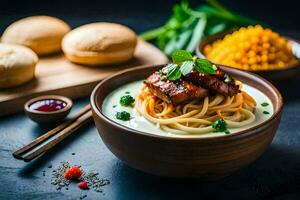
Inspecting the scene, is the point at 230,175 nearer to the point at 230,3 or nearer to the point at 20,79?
the point at 20,79

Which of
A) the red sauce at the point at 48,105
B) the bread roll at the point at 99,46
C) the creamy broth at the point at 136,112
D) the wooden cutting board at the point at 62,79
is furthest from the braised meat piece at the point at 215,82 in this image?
the bread roll at the point at 99,46

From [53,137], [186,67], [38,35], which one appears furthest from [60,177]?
[38,35]

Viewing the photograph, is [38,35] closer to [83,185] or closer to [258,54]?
[258,54]

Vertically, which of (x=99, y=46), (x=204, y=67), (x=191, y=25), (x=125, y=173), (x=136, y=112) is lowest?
(x=125, y=173)

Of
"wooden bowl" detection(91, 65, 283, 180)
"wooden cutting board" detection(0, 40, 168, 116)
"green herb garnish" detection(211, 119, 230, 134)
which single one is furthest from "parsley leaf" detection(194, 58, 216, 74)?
"wooden cutting board" detection(0, 40, 168, 116)

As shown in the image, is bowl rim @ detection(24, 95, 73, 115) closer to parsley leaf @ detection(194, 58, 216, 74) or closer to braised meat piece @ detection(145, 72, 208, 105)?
braised meat piece @ detection(145, 72, 208, 105)

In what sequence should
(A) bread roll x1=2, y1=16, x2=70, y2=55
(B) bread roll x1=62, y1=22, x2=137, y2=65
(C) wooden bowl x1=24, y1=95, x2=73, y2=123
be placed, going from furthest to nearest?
(A) bread roll x1=2, y1=16, x2=70, y2=55 < (B) bread roll x1=62, y1=22, x2=137, y2=65 < (C) wooden bowl x1=24, y1=95, x2=73, y2=123

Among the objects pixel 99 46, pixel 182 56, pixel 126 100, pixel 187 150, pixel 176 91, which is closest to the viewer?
pixel 187 150
